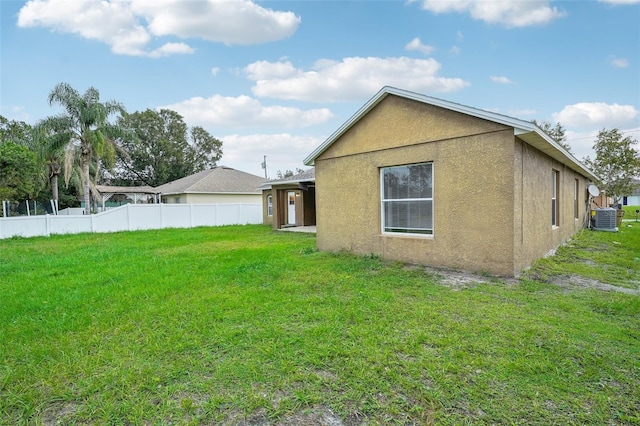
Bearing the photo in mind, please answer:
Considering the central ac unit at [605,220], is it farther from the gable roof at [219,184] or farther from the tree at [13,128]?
the tree at [13,128]

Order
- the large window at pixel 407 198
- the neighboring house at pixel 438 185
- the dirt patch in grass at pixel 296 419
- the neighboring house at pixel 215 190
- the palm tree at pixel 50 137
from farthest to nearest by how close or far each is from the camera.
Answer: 1. the neighboring house at pixel 215 190
2. the palm tree at pixel 50 137
3. the large window at pixel 407 198
4. the neighboring house at pixel 438 185
5. the dirt patch in grass at pixel 296 419

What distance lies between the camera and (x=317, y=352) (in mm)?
3396

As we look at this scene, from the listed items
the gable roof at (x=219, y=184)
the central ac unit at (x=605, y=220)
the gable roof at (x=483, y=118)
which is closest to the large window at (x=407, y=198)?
the gable roof at (x=483, y=118)

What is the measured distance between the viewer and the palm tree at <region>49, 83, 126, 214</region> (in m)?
17.7

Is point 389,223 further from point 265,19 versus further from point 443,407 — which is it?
point 265,19

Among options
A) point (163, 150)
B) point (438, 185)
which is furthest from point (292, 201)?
point (163, 150)

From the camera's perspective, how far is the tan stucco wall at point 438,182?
6363mm

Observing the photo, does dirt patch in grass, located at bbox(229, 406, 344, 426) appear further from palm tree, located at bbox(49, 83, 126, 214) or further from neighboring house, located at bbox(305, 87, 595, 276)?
palm tree, located at bbox(49, 83, 126, 214)

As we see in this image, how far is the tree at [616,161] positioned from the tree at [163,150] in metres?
39.3

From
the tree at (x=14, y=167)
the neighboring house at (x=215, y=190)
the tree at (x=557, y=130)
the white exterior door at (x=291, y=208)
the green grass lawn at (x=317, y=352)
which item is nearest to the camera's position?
the green grass lawn at (x=317, y=352)

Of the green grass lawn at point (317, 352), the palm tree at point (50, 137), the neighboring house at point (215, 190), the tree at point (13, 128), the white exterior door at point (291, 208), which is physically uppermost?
the tree at point (13, 128)

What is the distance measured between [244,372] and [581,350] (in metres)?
3.34

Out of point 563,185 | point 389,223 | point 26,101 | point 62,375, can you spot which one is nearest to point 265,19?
point 389,223

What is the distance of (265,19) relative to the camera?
39.6 feet
